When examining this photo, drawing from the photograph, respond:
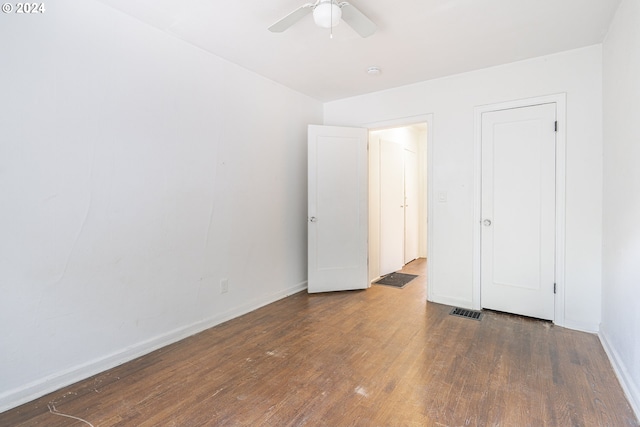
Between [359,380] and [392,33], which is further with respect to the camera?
[392,33]

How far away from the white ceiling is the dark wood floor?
8.24 ft

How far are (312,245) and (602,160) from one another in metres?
2.94

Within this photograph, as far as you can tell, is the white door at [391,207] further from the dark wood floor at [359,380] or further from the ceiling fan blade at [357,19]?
the ceiling fan blade at [357,19]

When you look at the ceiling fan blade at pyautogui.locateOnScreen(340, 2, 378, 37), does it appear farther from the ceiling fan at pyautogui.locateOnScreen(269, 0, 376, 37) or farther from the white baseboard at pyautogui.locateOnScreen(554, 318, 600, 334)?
the white baseboard at pyautogui.locateOnScreen(554, 318, 600, 334)

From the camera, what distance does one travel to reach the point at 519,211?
3062mm

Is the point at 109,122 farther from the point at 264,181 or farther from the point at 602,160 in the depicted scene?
the point at 602,160

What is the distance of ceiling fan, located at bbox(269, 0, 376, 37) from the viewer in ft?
6.31

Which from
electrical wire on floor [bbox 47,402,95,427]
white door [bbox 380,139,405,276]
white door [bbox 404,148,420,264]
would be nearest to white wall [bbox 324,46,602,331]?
white door [bbox 380,139,405,276]

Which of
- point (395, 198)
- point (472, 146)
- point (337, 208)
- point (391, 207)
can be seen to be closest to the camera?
point (472, 146)

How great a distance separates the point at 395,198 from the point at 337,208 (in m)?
1.43

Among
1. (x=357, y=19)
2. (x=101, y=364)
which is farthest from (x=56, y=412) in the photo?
(x=357, y=19)

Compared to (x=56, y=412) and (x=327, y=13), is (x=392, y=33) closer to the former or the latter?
(x=327, y=13)

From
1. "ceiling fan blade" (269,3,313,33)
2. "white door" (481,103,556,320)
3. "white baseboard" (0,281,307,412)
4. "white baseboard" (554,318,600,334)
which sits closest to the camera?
"white baseboard" (0,281,307,412)

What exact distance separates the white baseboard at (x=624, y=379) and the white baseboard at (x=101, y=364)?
295 cm
